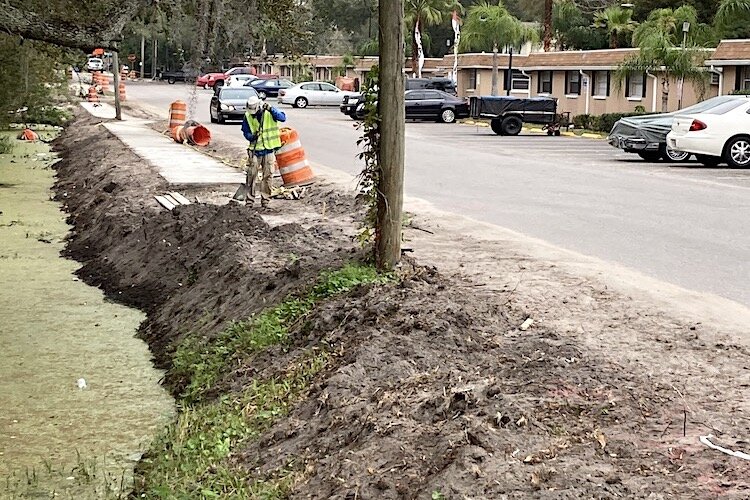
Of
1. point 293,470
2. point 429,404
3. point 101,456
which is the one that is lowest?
point 101,456

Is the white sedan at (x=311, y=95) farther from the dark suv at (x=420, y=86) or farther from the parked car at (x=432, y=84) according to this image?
the parked car at (x=432, y=84)

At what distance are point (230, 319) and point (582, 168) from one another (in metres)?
13.6

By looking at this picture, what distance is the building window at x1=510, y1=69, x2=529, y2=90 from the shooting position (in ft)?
174

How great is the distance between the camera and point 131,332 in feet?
38.2

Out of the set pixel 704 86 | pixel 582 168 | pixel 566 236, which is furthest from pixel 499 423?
pixel 704 86

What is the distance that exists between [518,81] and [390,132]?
45.7 meters

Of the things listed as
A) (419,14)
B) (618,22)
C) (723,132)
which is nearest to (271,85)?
(419,14)

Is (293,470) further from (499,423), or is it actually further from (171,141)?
(171,141)

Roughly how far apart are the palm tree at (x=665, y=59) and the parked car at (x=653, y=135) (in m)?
11.7

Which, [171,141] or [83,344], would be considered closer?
[83,344]

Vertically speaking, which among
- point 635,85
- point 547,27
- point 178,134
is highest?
point 547,27

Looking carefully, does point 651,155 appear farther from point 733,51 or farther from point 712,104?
point 733,51

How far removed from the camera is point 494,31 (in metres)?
49.2

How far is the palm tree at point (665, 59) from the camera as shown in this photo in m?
36.1
